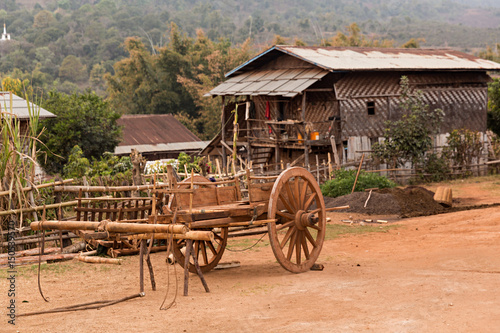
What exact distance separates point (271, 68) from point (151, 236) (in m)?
17.3

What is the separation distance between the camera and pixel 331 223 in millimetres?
13734

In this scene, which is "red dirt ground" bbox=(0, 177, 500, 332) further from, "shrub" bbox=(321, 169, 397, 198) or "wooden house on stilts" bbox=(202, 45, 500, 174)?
"wooden house on stilts" bbox=(202, 45, 500, 174)

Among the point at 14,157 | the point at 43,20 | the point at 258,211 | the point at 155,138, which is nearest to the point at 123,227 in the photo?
the point at 258,211

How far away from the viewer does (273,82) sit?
21.8 metres

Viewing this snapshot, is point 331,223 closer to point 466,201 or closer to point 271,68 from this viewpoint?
point 466,201

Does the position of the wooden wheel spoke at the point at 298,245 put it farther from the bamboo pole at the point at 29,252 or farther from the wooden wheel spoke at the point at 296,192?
the bamboo pole at the point at 29,252

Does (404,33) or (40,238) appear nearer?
(40,238)

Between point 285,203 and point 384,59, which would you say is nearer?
point 285,203

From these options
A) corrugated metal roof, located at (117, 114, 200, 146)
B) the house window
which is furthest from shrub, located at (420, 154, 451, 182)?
corrugated metal roof, located at (117, 114, 200, 146)

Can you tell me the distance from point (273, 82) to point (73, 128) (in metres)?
8.64

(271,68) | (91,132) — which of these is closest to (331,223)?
(271,68)

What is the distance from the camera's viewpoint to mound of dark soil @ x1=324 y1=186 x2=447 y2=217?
14757 millimetres

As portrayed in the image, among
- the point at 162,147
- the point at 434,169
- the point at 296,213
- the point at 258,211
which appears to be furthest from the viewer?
the point at 162,147

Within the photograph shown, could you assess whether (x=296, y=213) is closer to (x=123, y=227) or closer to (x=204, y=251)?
(x=204, y=251)
